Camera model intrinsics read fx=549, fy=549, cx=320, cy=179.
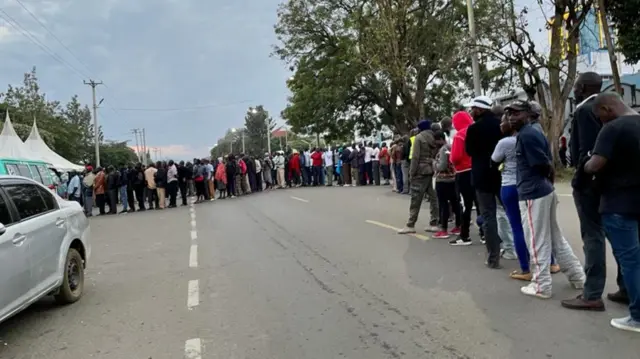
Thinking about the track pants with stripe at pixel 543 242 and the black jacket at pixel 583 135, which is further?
the track pants with stripe at pixel 543 242

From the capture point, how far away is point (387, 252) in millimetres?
8125

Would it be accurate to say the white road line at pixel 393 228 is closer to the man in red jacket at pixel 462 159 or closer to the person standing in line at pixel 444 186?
the person standing in line at pixel 444 186

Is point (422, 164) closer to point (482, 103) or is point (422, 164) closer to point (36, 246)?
point (482, 103)

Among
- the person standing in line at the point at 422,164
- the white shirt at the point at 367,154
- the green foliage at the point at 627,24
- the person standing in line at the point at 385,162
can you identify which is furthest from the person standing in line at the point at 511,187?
the green foliage at the point at 627,24

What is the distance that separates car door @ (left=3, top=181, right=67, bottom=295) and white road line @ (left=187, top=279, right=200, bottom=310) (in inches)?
56.4

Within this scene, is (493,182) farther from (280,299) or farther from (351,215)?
(351,215)

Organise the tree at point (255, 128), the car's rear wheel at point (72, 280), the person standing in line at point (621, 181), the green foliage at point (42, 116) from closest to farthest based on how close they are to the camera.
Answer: the person standing in line at point (621, 181) < the car's rear wheel at point (72, 280) < the green foliage at point (42, 116) < the tree at point (255, 128)

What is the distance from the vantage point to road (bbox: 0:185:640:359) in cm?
442

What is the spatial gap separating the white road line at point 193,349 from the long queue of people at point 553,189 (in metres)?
3.25

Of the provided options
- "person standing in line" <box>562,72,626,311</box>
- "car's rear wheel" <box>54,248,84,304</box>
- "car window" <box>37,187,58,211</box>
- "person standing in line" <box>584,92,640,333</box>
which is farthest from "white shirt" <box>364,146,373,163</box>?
"person standing in line" <box>584,92,640,333</box>

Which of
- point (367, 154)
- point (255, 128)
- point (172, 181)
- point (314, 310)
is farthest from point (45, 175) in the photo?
point (255, 128)

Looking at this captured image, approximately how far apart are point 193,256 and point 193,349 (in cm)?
452

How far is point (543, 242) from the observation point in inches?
211

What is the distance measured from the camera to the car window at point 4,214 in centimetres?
510
